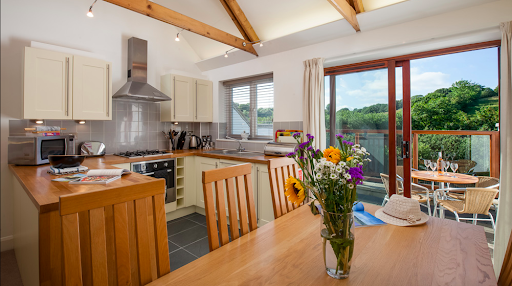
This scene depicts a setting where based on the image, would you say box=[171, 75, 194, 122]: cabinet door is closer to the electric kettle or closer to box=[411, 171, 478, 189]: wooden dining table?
the electric kettle

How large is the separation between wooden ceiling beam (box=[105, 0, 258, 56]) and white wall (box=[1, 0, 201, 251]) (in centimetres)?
115


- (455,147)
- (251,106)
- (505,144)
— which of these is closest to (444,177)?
(455,147)

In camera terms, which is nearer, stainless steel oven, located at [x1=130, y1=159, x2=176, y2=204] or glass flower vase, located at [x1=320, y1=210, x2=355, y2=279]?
glass flower vase, located at [x1=320, y1=210, x2=355, y2=279]

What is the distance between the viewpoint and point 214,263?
930 millimetres

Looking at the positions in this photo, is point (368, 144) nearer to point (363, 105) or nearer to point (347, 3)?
point (363, 105)

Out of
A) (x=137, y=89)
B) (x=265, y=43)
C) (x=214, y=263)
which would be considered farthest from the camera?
(x=265, y=43)

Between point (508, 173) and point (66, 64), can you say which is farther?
point (66, 64)

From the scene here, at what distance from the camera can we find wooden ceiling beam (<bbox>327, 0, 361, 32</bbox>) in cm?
224

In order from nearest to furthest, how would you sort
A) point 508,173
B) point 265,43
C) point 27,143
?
point 508,173 → point 27,143 → point 265,43

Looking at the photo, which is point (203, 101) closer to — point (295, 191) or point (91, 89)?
point (91, 89)

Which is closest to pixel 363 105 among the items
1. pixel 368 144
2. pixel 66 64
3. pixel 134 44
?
pixel 368 144

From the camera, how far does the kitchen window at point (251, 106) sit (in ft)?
12.7

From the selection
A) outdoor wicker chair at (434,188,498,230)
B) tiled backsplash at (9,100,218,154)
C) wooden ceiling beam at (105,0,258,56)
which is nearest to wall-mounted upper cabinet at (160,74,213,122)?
tiled backsplash at (9,100,218,154)

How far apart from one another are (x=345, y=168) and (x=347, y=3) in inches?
89.0
